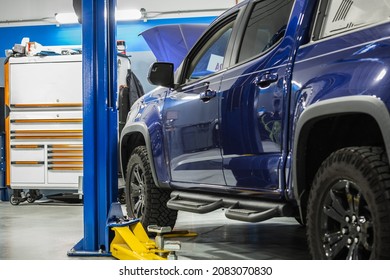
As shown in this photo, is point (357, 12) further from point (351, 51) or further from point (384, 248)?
point (384, 248)

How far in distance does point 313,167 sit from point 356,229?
501 millimetres

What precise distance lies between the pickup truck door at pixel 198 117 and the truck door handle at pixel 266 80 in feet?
1.51

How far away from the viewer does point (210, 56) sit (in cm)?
434

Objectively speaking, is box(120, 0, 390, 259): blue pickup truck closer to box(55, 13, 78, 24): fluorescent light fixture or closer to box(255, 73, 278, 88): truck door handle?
box(255, 73, 278, 88): truck door handle

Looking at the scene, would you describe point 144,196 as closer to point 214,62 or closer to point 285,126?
point 214,62

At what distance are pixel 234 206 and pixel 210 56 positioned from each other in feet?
4.88

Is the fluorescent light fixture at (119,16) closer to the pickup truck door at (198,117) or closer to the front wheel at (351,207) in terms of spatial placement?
the pickup truck door at (198,117)

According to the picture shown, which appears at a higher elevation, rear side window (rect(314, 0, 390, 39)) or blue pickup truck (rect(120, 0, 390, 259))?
rear side window (rect(314, 0, 390, 39))

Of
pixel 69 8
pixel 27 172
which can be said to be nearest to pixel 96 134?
pixel 27 172

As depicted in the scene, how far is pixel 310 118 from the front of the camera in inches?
100.0

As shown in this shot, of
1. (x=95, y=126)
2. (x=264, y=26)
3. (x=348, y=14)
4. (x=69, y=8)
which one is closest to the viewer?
(x=348, y=14)

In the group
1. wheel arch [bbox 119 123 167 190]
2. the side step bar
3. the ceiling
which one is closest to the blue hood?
wheel arch [bbox 119 123 167 190]

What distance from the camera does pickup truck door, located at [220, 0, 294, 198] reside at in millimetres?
2906
